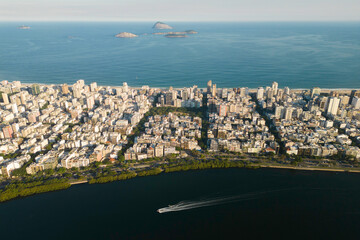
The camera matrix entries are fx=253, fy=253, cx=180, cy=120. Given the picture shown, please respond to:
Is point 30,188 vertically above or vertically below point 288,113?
below

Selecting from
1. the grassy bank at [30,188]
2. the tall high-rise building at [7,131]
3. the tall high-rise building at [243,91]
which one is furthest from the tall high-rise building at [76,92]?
the tall high-rise building at [243,91]

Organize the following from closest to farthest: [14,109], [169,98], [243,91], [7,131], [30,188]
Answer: [30,188] → [7,131] → [14,109] → [169,98] → [243,91]

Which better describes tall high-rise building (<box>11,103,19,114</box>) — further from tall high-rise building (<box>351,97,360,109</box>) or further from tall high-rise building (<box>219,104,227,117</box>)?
tall high-rise building (<box>351,97,360,109</box>)

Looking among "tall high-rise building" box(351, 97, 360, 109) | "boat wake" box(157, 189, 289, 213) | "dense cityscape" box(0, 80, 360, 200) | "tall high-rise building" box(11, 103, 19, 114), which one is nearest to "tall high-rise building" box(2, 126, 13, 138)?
"dense cityscape" box(0, 80, 360, 200)

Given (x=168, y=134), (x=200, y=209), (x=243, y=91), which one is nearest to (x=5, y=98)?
(x=168, y=134)

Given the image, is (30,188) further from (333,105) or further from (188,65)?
(188,65)

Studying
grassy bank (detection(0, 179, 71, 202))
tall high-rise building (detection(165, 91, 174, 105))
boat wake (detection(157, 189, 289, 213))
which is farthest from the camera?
tall high-rise building (detection(165, 91, 174, 105))

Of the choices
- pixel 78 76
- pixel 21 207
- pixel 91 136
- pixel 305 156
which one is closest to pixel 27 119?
pixel 91 136
